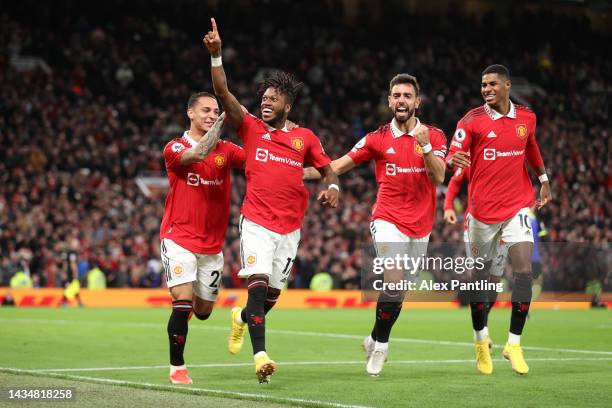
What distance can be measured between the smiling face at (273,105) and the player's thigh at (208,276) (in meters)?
1.40

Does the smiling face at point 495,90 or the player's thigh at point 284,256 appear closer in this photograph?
the player's thigh at point 284,256

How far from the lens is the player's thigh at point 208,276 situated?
10.1 meters

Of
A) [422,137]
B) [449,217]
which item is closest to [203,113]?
[422,137]

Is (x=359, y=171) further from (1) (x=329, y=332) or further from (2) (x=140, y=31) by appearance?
(1) (x=329, y=332)

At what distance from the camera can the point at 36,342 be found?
14.5m

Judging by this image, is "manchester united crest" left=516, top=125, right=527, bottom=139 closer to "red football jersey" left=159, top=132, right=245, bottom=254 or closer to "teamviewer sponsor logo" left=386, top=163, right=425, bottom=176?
"teamviewer sponsor logo" left=386, top=163, right=425, bottom=176

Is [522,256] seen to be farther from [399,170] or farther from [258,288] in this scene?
[258,288]

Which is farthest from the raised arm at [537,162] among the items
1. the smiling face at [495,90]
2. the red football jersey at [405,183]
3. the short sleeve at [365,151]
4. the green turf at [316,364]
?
the green turf at [316,364]

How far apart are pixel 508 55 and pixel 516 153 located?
33.2 metres

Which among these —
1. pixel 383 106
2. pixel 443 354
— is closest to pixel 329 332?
pixel 443 354

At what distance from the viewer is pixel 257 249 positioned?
9648 millimetres

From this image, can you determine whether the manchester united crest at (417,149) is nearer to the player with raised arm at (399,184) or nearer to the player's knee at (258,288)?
the player with raised arm at (399,184)

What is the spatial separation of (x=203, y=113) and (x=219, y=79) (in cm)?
86

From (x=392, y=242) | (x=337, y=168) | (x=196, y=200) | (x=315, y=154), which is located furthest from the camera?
(x=337, y=168)
